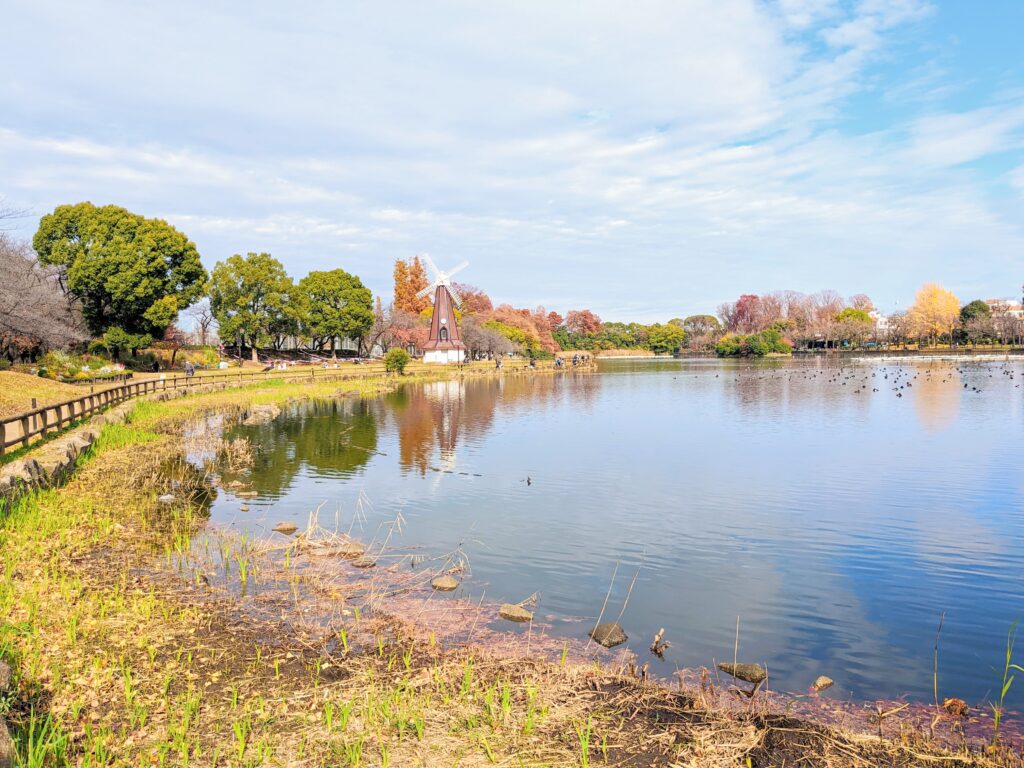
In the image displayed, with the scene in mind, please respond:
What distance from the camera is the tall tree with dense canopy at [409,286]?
100250 mm

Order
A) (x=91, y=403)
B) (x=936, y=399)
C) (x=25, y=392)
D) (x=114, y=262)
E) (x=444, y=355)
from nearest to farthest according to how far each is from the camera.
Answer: (x=91, y=403) < (x=25, y=392) < (x=936, y=399) < (x=114, y=262) < (x=444, y=355)

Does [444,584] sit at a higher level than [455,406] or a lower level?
lower

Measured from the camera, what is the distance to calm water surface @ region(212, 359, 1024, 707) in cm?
866

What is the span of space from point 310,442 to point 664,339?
124445 millimetres

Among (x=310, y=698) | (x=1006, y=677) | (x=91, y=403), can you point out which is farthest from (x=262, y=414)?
(x=1006, y=677)

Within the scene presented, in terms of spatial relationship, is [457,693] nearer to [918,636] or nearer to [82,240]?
[918,636]

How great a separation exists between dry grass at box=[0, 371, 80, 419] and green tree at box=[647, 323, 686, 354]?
123 metres

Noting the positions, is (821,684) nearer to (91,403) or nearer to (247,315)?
(91,403)

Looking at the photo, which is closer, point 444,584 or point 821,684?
point 821,684

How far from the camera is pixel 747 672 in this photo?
734 cm

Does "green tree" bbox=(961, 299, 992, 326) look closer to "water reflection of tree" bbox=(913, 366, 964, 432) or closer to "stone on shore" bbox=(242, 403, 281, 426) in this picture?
"water reflection of tree" bbox=(913, 366, 964, 432)

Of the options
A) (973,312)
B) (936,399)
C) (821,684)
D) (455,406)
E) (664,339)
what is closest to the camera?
(821,684)

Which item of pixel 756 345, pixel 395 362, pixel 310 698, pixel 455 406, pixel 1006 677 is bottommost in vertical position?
pixel 1006 677

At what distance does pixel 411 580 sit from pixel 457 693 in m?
4.03
